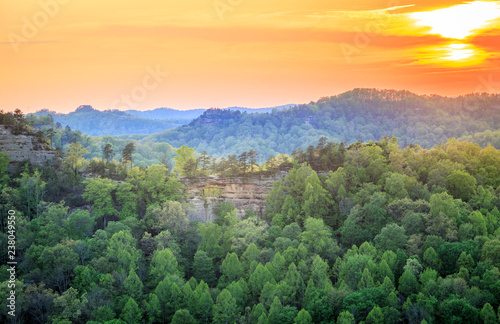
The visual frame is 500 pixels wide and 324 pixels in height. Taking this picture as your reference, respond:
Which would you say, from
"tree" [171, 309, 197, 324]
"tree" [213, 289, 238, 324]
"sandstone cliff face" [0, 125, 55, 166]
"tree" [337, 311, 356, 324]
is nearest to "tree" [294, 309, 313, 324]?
"tree" [337, 311, 356, 324]

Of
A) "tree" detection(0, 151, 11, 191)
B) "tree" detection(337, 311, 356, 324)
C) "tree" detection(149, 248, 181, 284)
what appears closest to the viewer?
"tree" detection(337, 311, 356, 324)

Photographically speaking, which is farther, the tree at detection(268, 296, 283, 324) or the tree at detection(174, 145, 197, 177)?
the tree at detection(174, 145, 197, 177)

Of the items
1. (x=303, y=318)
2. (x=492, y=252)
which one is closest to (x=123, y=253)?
(x=303, y=318)

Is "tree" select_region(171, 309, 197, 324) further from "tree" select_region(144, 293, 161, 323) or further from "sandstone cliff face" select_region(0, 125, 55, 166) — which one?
"sandstone cliff face" select_region(0, 125, 55, 166)

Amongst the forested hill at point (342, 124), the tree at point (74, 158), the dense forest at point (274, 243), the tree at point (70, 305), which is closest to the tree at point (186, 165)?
the dense forest at point (274, 243)

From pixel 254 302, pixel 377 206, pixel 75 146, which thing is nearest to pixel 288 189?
pixel 377 206

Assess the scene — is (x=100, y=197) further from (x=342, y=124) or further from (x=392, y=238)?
(x=342, y=124)

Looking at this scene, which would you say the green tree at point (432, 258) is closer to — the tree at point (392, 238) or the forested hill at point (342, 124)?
the tree at point (392, 238)
